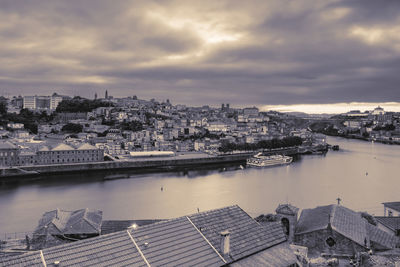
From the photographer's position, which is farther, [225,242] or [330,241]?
[330,241]

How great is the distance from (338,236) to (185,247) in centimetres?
248

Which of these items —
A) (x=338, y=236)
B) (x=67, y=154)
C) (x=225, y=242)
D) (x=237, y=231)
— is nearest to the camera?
(x=225, y=242)

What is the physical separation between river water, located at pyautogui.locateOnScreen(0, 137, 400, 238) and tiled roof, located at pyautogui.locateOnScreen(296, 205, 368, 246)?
3.36 metres

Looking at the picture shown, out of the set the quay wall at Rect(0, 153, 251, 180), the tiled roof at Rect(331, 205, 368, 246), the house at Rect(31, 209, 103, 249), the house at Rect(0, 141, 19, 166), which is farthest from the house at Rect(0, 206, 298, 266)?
the house at Rect(0, 141, 19, 166)

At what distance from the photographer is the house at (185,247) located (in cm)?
293

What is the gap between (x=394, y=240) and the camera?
518cm

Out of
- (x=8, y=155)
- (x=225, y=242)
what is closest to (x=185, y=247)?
(x=225, y=242)

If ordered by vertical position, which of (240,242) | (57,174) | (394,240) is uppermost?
(240,242)

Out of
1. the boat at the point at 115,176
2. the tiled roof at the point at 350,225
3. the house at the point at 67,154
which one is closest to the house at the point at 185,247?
the tiled roof at the point at 350,225

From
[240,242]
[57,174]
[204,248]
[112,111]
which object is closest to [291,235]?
[240,242]

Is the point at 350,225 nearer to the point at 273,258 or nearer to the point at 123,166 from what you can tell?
the point at 273,258

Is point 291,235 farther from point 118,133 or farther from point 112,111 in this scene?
point 112,111

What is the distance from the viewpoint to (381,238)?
5.11m

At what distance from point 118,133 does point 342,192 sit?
766 inches
